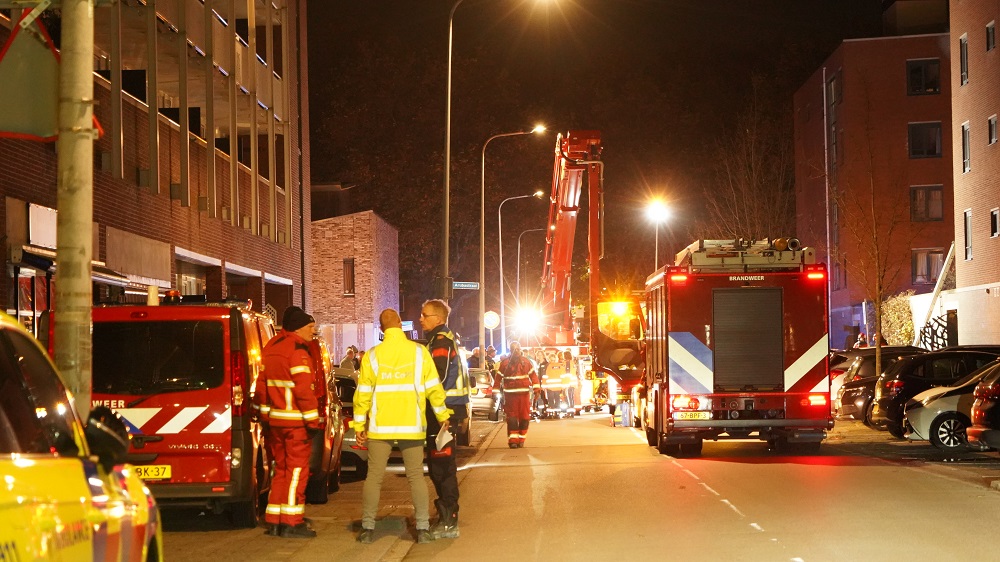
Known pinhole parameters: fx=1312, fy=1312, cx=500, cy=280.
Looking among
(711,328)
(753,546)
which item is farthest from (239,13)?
(753,546)

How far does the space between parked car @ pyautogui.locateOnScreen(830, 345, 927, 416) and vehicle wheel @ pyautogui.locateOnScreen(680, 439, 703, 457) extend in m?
5.48

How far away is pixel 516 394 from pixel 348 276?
30687 mm

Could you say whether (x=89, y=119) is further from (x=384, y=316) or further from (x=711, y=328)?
(x=711, y=328)

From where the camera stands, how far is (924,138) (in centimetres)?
5359

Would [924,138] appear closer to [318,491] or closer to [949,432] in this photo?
[949,432]

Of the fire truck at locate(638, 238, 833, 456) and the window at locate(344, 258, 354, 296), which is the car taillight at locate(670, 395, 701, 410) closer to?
the fire truck at locate(638, 238, 833, 456)

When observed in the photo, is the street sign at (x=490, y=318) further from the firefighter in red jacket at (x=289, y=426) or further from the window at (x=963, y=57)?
the firefighter in red jacket at (x=289, y=426)

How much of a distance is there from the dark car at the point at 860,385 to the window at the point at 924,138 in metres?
28.5

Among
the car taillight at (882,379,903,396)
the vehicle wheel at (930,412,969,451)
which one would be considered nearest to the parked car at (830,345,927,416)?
the car taillight at (882,379,903,396)

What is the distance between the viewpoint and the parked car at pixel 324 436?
42.2 feet

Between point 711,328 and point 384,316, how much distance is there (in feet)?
27.0

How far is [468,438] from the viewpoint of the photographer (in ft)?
73.0

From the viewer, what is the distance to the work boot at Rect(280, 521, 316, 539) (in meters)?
10.6

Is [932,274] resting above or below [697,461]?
above
